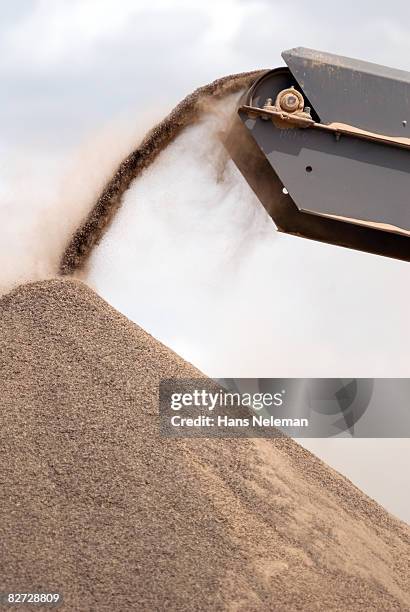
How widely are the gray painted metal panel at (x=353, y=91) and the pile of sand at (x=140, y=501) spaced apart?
7.86 ft

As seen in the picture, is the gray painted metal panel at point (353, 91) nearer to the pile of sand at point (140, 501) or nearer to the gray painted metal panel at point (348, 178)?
the gray painted metal panel at point (348, 178)

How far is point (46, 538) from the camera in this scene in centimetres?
605

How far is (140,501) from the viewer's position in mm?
6250

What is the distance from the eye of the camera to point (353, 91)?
18.0 feet

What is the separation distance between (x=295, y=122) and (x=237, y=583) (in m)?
2.56

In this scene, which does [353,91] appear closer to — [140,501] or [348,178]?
[348,178]

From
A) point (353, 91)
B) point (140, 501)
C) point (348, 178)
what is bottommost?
point (140, 501)

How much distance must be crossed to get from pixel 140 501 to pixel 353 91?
2679 millimetres

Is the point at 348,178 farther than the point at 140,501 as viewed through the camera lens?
No

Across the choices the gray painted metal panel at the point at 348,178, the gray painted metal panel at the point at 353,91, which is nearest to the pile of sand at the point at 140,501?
the gray painted metal panel at the point at 348,178

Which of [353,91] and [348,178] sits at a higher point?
[353,91]

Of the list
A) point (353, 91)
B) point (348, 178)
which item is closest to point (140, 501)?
point (348, 178)

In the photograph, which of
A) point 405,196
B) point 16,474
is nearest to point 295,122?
point 405,196

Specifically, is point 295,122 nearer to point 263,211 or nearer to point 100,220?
point 263,211
